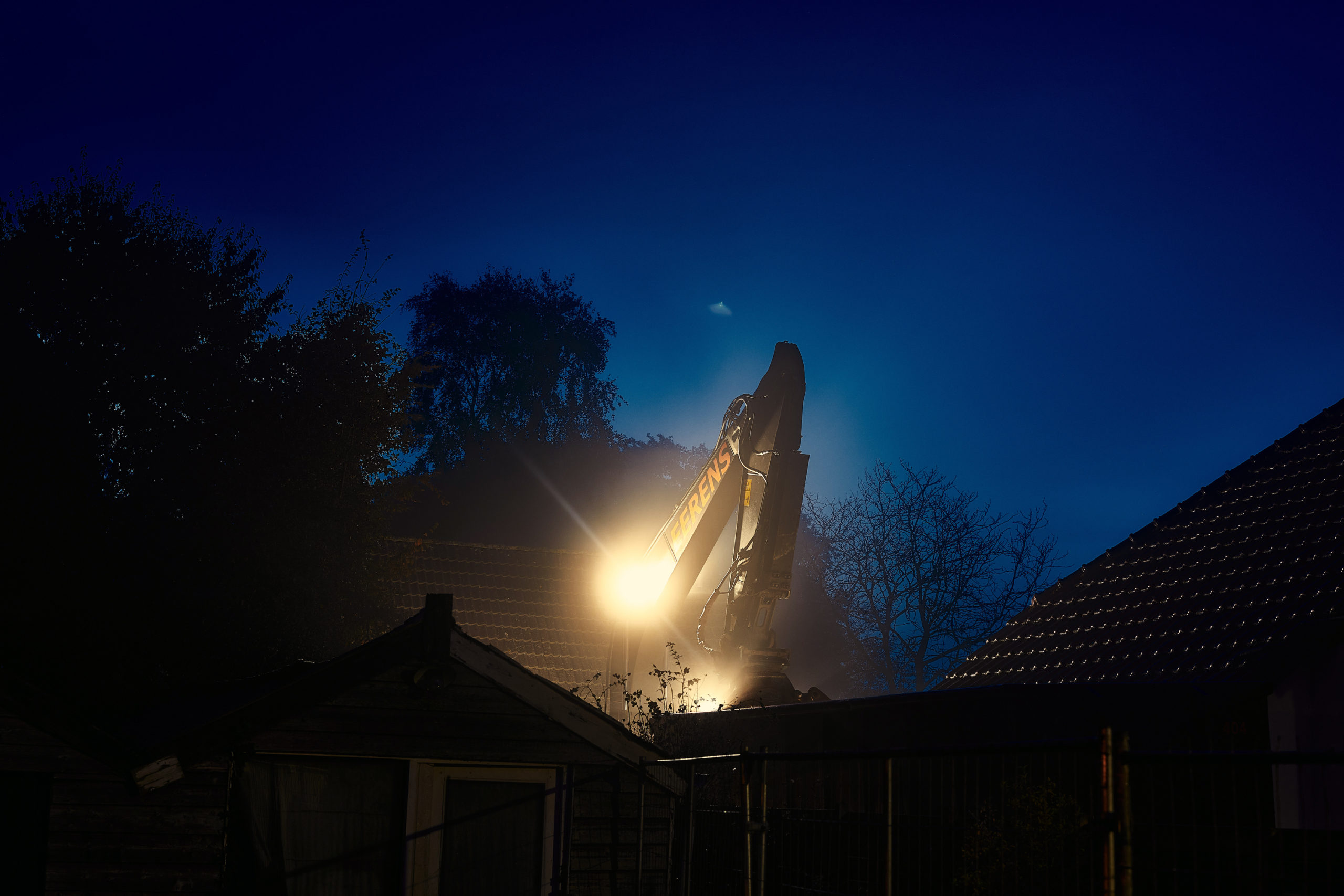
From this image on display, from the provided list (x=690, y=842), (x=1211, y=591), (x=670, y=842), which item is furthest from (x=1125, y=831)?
(x=1211, y=591)

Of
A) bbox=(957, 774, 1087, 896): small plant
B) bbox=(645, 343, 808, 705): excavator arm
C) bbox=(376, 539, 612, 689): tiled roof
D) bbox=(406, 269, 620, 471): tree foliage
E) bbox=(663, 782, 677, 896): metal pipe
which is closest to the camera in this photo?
bbox=(957, 774, 1087, 896): small plant

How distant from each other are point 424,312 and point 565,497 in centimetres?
1167

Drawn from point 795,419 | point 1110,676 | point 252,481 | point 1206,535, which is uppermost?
point 795,419

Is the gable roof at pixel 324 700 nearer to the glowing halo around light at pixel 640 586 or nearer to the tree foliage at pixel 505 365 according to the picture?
the glowing halo around light at pixel 640 586

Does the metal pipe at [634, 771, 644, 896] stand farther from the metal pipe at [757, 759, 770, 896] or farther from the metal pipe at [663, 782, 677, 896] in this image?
the metal pipe at [757, 759, 770, 896]

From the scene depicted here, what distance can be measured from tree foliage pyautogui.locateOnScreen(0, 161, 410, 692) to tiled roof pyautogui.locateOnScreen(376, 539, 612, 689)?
7.15 meters

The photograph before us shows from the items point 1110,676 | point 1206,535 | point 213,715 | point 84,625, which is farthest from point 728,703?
point 84,625

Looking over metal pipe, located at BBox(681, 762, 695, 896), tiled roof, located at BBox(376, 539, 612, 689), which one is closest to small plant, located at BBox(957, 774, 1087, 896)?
metal pipe, located at BBox(681, 762, 695, 896)

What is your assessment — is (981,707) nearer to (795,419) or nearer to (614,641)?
(795,419)

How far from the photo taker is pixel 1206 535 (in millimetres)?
13109

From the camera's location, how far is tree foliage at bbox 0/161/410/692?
15.2 m

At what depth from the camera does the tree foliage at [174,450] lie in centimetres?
1524

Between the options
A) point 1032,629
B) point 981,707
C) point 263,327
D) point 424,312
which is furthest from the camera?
point 424,312

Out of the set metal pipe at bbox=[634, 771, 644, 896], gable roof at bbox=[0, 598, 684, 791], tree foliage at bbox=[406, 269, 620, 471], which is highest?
tree foliage at bbox=[406, 269, 620, 471]
